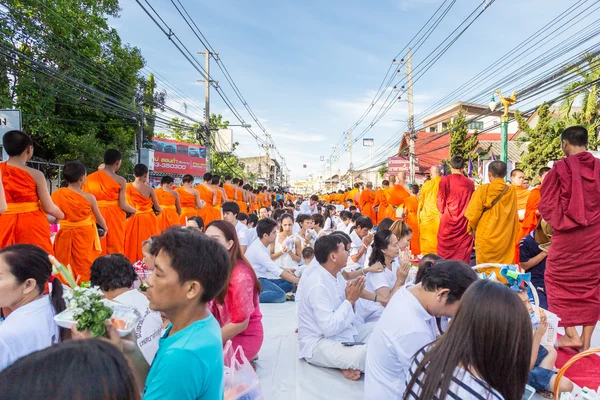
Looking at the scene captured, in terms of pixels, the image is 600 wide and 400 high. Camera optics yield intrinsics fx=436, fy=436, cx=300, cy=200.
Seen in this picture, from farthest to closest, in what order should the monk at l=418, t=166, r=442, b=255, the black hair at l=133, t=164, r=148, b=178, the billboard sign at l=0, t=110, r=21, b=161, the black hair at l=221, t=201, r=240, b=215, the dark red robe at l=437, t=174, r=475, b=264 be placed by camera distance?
the monk at l=418, t=166, r=442, b=255 → the black hair at l=133, t=164, r=148, b=178 → the dark red robe at l=437, t=174, r=475, b=264 → the black hair at l=221, t=201, r=240, b=215 → the billboard sign at l=0, t=110, r=21, b=161

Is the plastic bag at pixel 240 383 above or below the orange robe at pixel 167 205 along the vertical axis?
below

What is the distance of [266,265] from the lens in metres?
5.31

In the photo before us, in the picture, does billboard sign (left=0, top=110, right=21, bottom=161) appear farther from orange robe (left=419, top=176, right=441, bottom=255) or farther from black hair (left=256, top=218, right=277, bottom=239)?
orange robe (left=419, top=176, right=441, bottom=255)

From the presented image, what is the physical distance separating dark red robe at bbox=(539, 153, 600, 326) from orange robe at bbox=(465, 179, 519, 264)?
155cm

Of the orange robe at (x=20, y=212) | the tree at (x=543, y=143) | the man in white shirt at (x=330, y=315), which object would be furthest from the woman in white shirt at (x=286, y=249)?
the tree at (x=543, y=143)

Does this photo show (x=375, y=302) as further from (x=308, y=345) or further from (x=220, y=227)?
(x=220, y=227)

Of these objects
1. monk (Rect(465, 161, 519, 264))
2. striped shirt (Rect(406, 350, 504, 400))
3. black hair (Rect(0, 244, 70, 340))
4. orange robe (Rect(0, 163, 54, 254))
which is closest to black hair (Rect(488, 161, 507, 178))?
→ monk (Rect(465, 161, 519, 264))

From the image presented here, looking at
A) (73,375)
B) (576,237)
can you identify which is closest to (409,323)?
(73,375)

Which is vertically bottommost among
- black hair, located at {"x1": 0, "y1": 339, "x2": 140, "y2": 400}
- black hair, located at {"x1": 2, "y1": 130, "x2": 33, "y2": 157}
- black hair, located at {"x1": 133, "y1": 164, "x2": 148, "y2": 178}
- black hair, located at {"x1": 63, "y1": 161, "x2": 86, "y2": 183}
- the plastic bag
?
the plastic bag

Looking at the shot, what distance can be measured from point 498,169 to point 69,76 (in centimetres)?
1575

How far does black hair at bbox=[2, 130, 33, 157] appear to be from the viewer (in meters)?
3.96

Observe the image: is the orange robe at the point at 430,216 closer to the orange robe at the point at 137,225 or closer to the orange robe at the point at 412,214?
the orange robe at the point at 412,214

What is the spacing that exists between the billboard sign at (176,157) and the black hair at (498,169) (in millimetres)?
29192

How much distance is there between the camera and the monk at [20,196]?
12.9 feet
